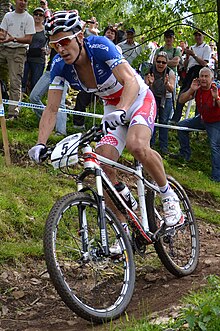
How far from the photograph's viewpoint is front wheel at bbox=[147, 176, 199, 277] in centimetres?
595

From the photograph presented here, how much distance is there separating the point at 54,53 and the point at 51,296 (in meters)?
7.47

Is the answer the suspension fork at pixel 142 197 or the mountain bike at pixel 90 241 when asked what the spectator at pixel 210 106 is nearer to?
the suspension fork at pixel 142 197

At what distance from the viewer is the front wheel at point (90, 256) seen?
15.2 ft

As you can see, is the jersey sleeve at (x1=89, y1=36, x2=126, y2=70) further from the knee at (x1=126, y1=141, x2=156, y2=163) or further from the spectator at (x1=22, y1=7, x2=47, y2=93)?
the spectator at (x1=22, y1=7, x2=47, y2=93)

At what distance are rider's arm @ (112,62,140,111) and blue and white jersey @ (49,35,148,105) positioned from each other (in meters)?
0.06

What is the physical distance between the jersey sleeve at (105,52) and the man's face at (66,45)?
0.47 ft

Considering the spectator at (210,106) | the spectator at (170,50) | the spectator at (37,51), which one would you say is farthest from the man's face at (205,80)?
the spectator at (37,51)

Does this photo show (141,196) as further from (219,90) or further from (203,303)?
(219,90)

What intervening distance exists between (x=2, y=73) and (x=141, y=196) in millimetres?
7701

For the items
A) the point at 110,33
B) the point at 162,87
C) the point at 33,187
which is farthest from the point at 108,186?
the point at 110,33

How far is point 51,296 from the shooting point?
5.64 m

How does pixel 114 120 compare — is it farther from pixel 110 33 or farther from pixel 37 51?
pixel 110 33

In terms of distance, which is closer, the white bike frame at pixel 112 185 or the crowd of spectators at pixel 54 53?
the white bike frame at pixel 112 185

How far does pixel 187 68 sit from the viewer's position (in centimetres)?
1348
